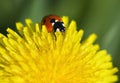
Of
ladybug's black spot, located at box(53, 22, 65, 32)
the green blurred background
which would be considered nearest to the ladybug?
ladybug's black spot, located at box(53, 22, 65, 32)

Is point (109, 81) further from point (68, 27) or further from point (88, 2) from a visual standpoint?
point (88, 2)

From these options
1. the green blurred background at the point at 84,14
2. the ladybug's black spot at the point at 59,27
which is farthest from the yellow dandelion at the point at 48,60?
the green blurred background at the point at 84,14

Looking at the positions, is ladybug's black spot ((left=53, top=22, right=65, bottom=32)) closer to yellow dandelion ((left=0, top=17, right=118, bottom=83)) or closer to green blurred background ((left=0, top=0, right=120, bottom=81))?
yellow dandelion ((left=0, top=17, right=118, bottom=83))

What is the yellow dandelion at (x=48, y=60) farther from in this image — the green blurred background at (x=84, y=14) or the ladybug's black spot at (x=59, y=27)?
the green blurred background at (x=84, y=14)

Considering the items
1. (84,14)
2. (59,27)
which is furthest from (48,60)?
(84,14)

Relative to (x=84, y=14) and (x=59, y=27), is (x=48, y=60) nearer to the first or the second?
(x=59, y=27)
